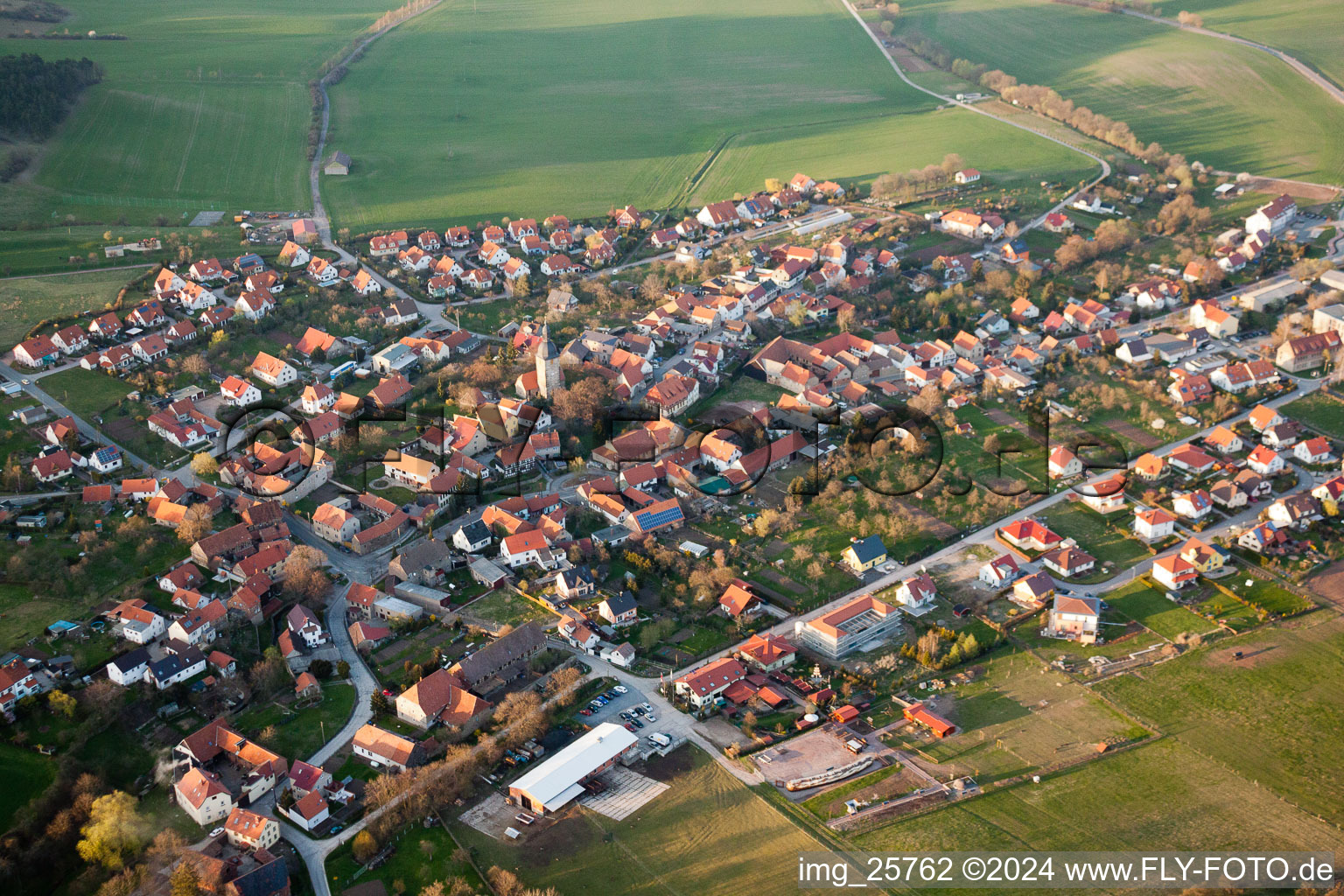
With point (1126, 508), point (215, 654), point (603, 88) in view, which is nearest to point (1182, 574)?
point (1126, 508)

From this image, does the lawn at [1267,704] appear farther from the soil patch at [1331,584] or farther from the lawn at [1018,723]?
the lawn at [1018,723]

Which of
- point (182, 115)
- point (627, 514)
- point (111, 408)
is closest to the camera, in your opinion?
point (627, 514)

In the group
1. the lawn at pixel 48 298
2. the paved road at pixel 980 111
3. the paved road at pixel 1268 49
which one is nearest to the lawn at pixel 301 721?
the lawn at pixel 48 298

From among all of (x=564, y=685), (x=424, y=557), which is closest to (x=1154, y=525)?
(x=564, y=685)

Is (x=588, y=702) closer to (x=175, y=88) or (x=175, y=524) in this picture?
(x=175, y=524)

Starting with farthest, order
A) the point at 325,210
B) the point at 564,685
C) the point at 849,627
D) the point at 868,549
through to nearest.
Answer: the point at 325,210 → the point at 868,549 → the point at 849,627 → the point at 564,685

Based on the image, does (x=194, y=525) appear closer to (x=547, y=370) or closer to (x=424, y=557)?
(x=424, y=557)
